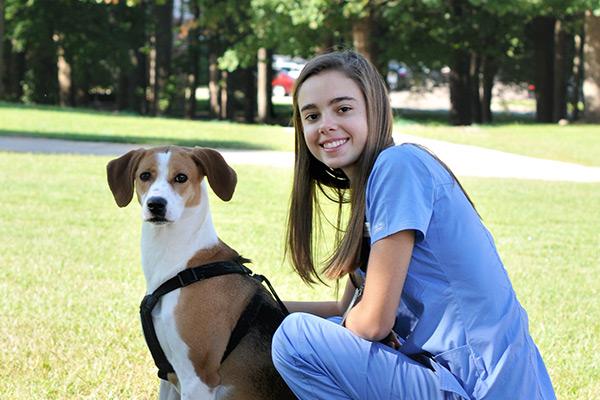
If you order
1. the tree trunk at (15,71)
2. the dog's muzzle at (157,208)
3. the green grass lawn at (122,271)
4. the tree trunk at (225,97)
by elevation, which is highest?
the tree trunk at (15,71)

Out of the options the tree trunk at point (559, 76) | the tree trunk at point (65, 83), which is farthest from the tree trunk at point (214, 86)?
the tree trunk at point (559, 76)

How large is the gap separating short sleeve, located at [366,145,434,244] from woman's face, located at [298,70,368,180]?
25cm

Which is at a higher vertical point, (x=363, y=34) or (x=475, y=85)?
(x=363, y=34)

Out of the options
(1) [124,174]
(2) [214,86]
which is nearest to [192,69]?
(2) [214,86]

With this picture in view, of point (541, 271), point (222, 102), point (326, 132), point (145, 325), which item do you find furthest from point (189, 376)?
point (222, 102)

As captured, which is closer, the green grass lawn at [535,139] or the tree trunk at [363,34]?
the green grass lawn at [535,139]

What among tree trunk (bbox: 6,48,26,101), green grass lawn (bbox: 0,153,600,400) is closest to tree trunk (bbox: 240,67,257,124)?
tree trunk (bbox: 6,48,26,101)

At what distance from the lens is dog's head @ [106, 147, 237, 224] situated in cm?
361

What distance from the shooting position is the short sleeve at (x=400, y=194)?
3.20 metres

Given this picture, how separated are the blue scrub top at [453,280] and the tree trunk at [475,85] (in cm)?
2930

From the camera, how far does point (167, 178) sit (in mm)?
3662

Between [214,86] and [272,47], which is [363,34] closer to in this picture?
[272,47]

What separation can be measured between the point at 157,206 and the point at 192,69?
36.8 meters

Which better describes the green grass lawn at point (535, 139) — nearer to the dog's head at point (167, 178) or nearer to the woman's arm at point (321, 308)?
the woman's arm at point (321, 308)
